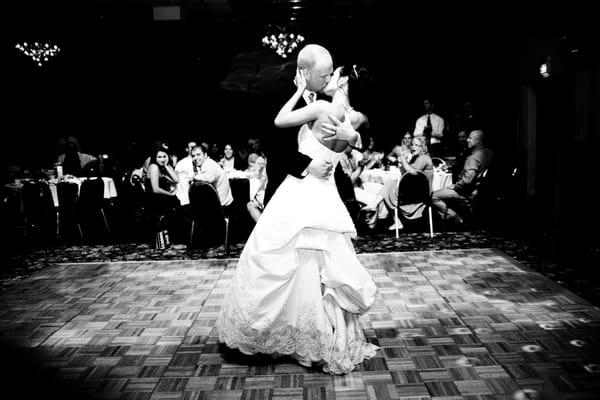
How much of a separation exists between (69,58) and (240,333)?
1066 cm

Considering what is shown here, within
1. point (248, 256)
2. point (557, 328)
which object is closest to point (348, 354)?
point (248, 256)

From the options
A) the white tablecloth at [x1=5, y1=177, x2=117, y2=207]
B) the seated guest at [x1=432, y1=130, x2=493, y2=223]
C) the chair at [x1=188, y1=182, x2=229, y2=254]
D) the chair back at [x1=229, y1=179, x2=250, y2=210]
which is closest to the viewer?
the chair at [x1=188, y1=182, x2=229, y2=254]

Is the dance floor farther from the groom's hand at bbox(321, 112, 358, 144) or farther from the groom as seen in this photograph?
the groom's hand at bbox(321, 112, 358, 144)

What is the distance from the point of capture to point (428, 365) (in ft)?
8.11

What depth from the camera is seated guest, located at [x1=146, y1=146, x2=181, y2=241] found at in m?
5.50

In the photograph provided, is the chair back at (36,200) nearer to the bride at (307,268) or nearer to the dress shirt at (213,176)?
the dress shirt at (213,176)

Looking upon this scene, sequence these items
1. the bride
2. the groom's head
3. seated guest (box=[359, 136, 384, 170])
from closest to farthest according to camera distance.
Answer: the groom's head → the bride → seated guest (box=[359, 136, 384, 170])

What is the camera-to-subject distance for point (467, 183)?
6.08 metres

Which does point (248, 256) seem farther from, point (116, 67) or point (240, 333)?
point (116, 67)

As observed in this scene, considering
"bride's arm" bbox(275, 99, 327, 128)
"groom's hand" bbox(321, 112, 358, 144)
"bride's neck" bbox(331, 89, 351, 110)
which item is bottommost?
"groom's hand" bbox(321, 112, 358, 144)

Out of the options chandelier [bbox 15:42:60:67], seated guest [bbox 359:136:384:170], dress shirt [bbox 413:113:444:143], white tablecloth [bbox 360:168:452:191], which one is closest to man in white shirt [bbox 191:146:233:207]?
white tablecloth [bbox 360:168:452:191]

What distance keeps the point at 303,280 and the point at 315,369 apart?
1.57ft

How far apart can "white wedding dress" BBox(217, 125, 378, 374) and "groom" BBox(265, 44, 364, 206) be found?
4cm

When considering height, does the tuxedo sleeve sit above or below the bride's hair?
below
